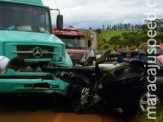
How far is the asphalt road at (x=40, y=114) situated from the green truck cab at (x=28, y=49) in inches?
20.1

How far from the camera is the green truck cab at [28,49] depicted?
7.82 metres

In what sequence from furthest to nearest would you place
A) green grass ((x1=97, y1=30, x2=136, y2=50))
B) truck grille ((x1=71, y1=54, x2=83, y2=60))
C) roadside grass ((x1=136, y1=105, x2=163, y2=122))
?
green grass ((x1=97, y1=30, x2=136, y2=50)) → truck grille ((x1=71, y1=54, x2=83, y2=60)) → roadside grass ((x1=136, y1=105, x2=163, y2=122))

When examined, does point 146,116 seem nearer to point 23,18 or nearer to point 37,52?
point 37,52

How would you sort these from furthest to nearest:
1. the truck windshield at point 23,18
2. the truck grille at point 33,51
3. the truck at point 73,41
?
the truck at point 73,41 → the truck windshield at point 23,18 → the truck grille at point 33,51

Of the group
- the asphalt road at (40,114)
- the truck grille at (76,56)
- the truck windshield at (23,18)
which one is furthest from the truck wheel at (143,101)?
the truck grille at (76,56)

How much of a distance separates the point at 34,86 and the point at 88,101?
1.21 meters

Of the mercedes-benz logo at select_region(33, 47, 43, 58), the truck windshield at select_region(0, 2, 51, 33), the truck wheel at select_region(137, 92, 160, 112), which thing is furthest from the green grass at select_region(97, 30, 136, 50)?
the truck wheel at select_region(137, 92, 160, 112)

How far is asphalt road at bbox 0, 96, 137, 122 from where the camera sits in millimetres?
7281

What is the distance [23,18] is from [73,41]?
8657 millimetres

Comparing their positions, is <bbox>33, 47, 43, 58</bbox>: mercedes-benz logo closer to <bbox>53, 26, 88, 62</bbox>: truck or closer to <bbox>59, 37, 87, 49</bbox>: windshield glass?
<bbox>53, 26, 88, 62</bbox>: truck

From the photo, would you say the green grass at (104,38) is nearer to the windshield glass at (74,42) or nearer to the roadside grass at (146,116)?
the windshield glass at (74,42)

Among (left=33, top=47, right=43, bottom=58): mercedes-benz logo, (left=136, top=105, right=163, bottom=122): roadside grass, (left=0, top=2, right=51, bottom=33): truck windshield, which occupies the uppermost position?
(left=0, top=2, right=51, bottom=33): truck windshield

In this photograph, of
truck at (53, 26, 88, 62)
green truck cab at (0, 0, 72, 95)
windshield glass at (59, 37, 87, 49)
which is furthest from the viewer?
windshield glass at (59, 37, 87, 49)

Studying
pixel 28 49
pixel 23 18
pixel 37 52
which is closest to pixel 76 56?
pixel 23 18
